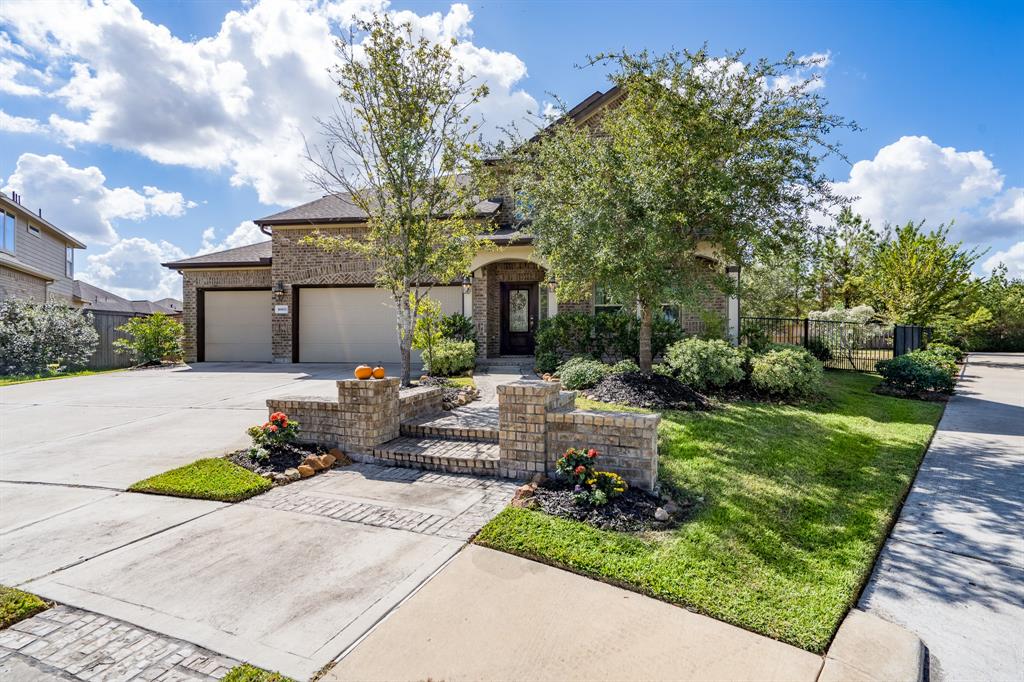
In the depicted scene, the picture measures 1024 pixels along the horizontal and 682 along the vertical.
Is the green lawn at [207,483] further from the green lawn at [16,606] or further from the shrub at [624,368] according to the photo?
the shrub at [624,368]

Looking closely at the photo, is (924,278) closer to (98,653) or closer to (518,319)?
(518,319)

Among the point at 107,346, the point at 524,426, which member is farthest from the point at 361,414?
the point at 107,346

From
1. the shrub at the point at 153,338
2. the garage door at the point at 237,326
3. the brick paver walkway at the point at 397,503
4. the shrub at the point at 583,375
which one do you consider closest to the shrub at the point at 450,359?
the shrub at the point at 583,375

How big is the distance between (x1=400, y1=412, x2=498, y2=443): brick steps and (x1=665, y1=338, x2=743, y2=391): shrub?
3757 mm

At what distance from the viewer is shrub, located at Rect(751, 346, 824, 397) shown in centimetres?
793

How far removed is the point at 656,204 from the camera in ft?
22.5

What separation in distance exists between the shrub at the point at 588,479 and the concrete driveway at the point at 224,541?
611 millimetres

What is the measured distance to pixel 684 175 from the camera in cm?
710

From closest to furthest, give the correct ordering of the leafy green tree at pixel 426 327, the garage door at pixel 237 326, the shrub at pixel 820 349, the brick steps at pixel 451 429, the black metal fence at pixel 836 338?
the brick steps at pixel 451 429, the leafy green tree at pixel 426 327, the black metal fence at pixel 836 338, the shrub at pixel 820 349, the garage door at pixel 237 326

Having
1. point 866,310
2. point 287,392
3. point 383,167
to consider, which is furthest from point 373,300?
point 866,310

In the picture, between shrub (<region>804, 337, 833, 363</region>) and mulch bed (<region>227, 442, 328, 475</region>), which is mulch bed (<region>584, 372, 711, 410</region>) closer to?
mulch bed (<region>227, 442, 328, 475</region>)

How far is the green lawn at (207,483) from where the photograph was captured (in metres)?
4.43

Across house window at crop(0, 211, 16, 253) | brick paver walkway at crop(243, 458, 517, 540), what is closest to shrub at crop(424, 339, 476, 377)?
brick paver walkway at crop(243, 458, 517, 540)

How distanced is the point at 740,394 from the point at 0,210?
89.5ft
